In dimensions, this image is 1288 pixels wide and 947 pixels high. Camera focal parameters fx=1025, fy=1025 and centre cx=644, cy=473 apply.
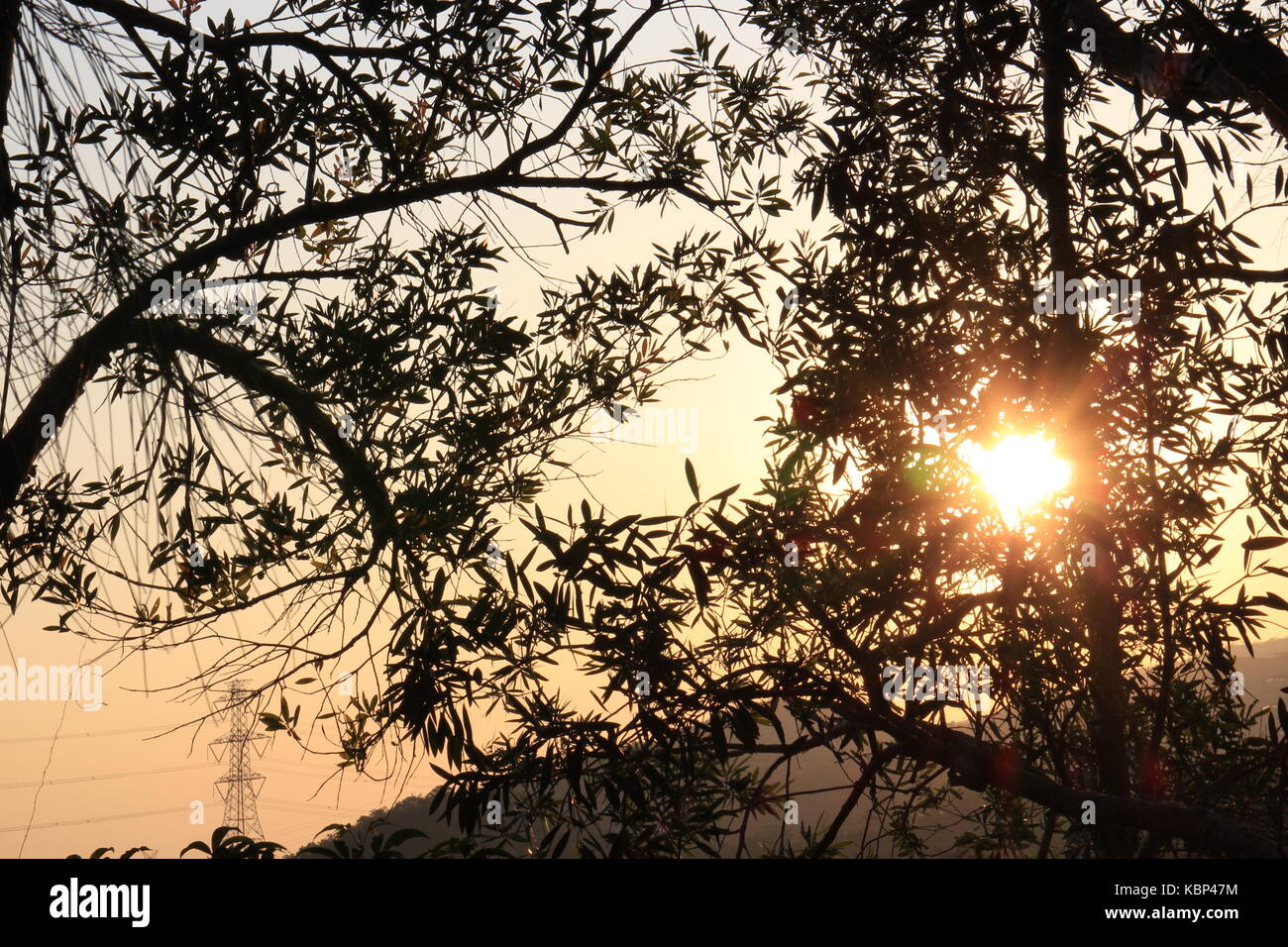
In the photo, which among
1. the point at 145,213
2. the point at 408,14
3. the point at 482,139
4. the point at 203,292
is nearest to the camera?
the point at 145,213

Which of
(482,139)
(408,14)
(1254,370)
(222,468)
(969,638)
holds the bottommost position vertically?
(969,638)

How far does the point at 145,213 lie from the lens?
271 cm

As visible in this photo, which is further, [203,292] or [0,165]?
[203,292]

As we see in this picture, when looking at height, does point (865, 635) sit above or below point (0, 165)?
below

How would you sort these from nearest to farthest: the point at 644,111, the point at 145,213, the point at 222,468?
the point at 145,213 < the point at 222,468 < the point at 644,111

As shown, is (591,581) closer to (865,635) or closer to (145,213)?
(865,635)

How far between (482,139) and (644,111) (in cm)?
96

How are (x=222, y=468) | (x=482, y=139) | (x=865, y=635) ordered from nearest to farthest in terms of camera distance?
(x=222, y=468) < (x=865, y=635) < (x=482, y=139)

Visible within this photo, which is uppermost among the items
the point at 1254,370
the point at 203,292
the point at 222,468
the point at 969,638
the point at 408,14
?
the point at 408,14
